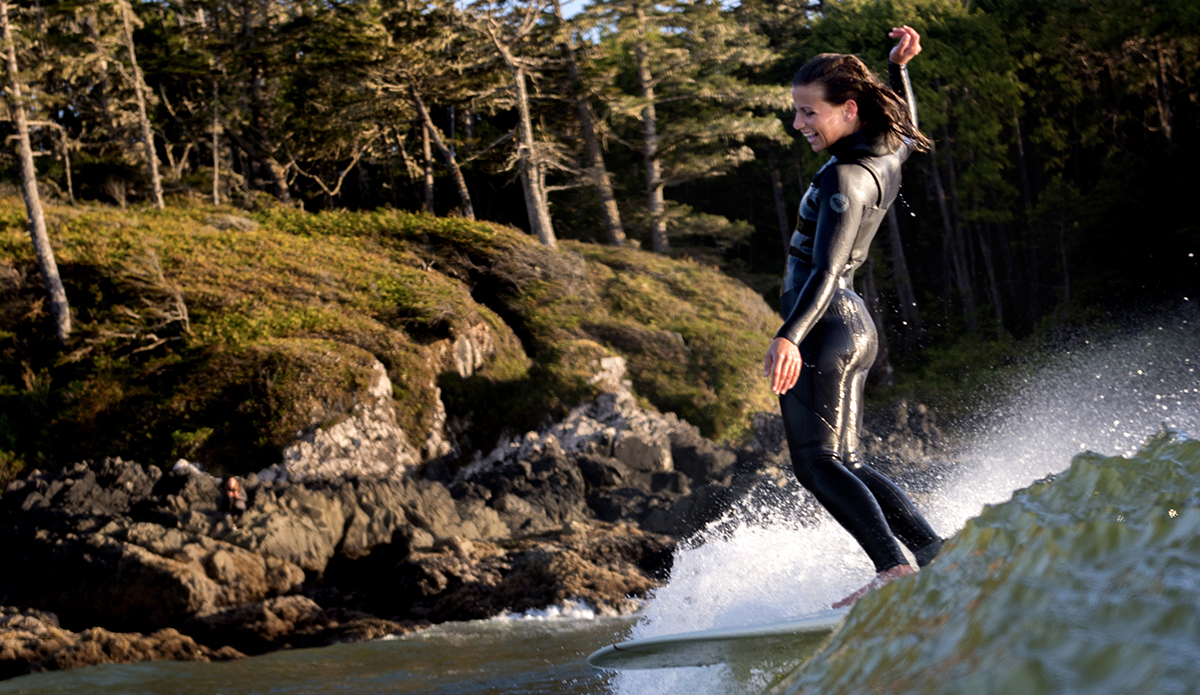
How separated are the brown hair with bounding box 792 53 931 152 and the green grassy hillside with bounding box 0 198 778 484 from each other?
514 inches

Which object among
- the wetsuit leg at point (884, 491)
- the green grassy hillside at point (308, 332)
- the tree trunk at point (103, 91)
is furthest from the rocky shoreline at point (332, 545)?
the tree trunk at point (103, 91)

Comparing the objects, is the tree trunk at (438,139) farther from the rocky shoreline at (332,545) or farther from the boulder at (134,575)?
the boulder at (134,575)

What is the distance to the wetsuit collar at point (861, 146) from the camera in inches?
121

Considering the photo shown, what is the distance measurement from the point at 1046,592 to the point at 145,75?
30.4 meters

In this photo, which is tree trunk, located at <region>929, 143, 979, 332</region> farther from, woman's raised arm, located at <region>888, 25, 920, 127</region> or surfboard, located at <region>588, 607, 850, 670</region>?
surfboard, located at <region>588, 607, 850, 670</region>

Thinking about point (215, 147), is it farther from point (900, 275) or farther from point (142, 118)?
point (900, 275)

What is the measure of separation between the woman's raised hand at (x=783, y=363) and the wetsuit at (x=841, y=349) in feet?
Answer: 0.13

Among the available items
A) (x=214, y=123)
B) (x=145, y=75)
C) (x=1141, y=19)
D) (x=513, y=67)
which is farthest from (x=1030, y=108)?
(x=145, y=75)

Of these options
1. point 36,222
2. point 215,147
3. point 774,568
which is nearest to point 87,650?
point 774,568

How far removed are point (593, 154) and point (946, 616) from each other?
25028 mm

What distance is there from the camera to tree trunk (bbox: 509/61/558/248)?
23.2m

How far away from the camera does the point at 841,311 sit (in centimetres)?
304

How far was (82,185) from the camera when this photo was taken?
24.1 meters

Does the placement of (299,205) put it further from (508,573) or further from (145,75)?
(508,573)
